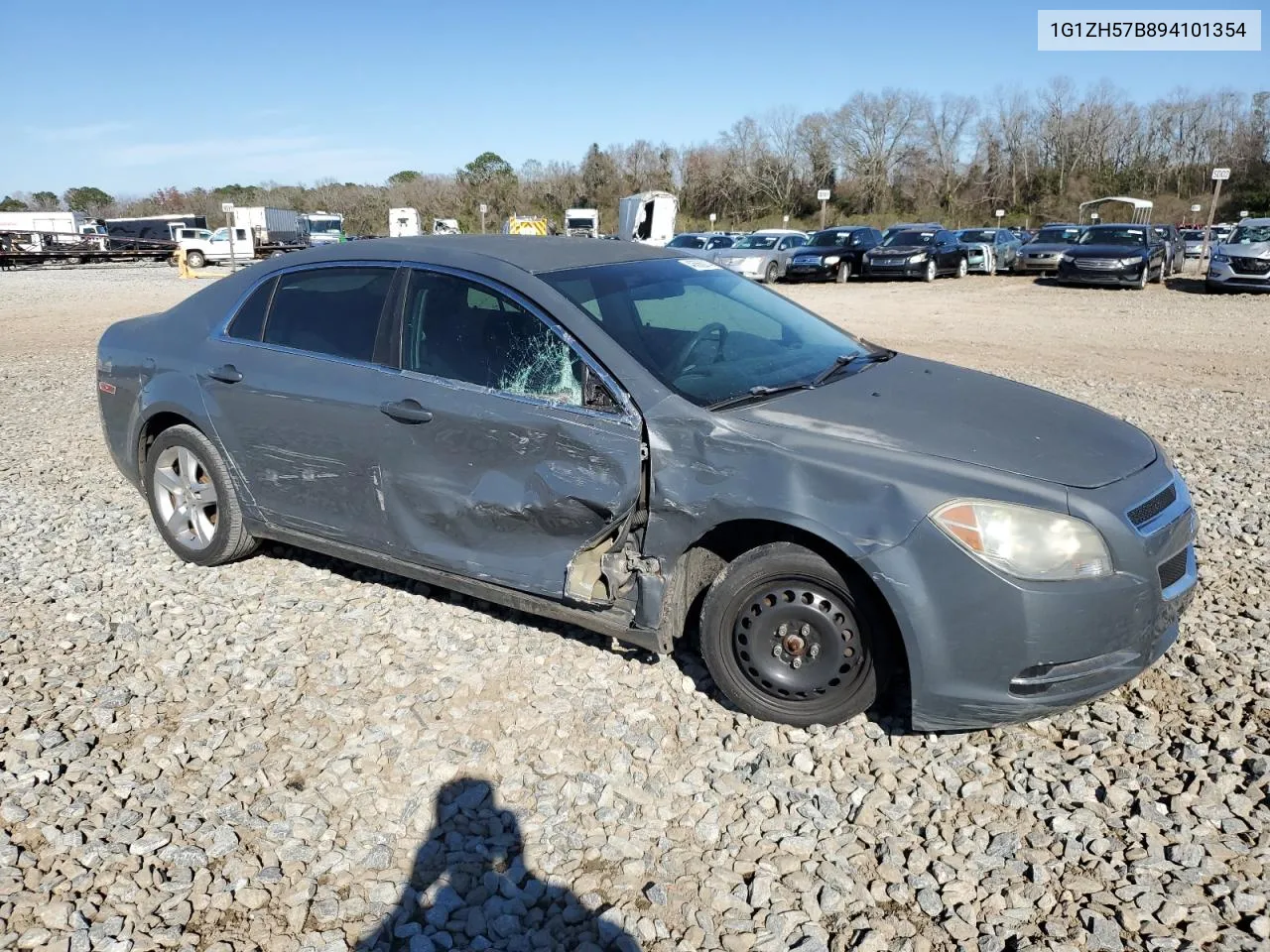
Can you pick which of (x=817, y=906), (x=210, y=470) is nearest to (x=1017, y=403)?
(x=817, y=906)

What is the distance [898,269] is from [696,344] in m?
25.3

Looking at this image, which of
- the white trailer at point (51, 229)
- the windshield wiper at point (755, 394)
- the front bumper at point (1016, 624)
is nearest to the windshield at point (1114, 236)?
the windshield wiper at point (755, 394)

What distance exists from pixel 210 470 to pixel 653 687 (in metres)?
2.48

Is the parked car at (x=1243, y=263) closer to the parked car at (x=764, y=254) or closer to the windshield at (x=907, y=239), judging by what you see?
the windshield at (x=907, y=239)

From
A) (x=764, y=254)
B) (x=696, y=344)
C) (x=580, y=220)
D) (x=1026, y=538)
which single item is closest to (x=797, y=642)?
(x=1026, y=538)

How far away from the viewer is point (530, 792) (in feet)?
10.1

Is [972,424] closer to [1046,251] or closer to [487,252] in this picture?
[487,252]

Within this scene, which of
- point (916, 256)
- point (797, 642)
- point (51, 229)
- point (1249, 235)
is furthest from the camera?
point (51, 229)

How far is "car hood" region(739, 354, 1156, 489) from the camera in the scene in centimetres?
313

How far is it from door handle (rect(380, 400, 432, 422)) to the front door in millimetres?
62

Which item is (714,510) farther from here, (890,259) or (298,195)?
(298,195)

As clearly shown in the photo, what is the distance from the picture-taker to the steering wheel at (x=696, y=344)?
360cm

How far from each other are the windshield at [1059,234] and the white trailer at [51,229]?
126 ft

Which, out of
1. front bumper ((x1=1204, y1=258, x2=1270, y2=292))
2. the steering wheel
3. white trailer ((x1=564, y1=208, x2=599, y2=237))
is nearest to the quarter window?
the steering wheel
